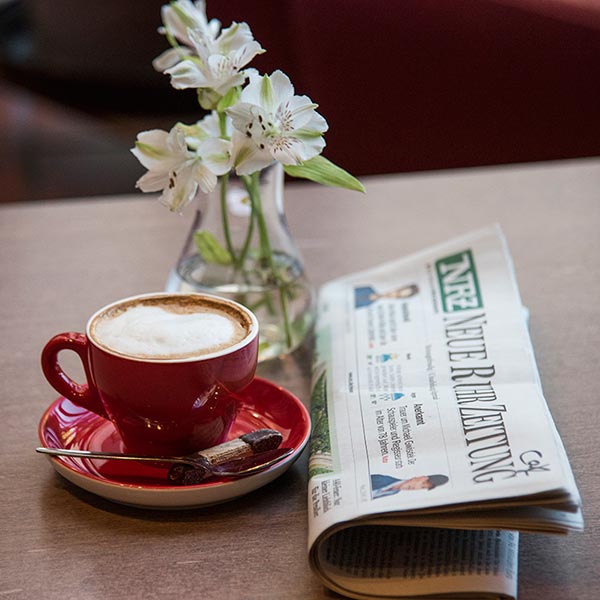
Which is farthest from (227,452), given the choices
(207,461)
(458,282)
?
(458,282)

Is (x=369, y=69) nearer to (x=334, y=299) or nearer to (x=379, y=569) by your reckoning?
(x=334, y=299)

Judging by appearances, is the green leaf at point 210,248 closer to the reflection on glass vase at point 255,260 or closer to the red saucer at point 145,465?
the reflection on glass vase at point 255,260

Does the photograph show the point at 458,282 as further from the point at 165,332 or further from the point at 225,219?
the point at 165,332

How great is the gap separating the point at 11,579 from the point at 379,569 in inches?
7.0

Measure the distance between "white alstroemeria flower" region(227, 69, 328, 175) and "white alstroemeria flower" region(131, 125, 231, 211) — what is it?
2 centimetres

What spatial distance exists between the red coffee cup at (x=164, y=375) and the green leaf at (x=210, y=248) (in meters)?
0.14

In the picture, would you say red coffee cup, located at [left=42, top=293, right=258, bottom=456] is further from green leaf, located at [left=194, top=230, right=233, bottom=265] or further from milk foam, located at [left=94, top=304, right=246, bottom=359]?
green leaf, located at [left=194, top=230, right=233, bottom=265]

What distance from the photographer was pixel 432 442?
0.53m

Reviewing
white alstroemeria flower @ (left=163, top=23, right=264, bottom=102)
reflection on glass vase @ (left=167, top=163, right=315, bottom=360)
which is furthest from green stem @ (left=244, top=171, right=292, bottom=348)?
white alstroemeria flower @ (left=163, top=23, right=264, bottom=102)

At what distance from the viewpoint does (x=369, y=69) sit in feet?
6.12

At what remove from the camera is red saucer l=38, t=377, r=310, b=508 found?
51cm

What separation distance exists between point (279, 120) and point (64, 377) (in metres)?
0.20

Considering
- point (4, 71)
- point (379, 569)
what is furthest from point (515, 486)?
point (4, 71)

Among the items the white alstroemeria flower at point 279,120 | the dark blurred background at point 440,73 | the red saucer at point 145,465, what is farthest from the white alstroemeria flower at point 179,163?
the dark blurred background at point 440,73
